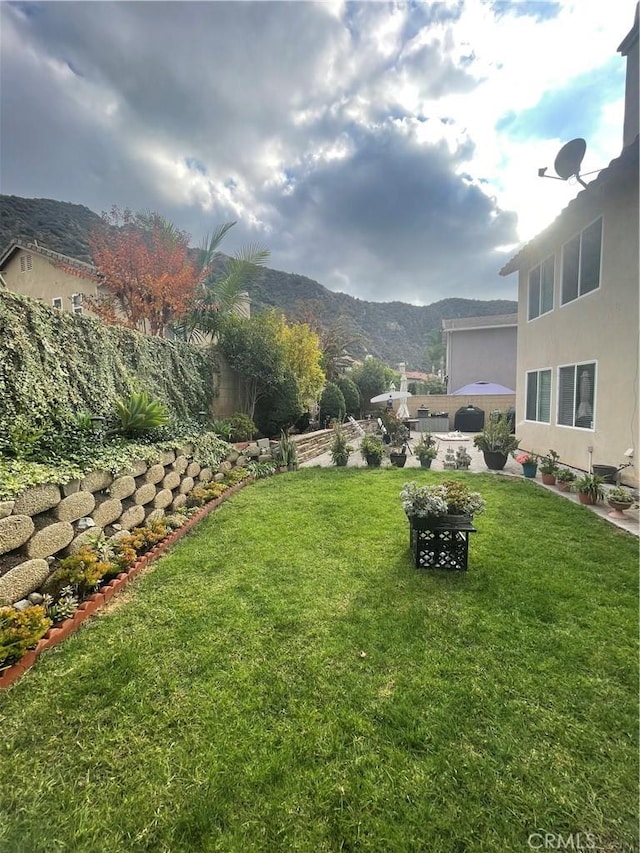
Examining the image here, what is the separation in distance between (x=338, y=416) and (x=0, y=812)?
1248 centimetres

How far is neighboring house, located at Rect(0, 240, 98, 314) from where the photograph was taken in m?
13.3

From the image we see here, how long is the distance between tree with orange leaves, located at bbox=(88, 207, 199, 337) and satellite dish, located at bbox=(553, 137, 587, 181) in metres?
9.20

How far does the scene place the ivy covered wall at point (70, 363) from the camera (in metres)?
3.78

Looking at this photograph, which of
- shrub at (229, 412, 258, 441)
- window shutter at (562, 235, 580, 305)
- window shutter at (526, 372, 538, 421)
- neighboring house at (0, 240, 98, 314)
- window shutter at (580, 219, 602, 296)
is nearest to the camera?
window shutter at (580, 219, 602, 296)

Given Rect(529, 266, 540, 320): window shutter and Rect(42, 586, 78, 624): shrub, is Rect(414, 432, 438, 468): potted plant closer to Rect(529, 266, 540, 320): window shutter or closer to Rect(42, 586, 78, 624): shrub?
Rect(529, 266, 540, 320): window shutter

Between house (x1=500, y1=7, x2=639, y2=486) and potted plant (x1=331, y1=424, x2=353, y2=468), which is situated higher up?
house (x1=500, y1=7, x2=639, y2=486)

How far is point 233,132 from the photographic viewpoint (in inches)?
357

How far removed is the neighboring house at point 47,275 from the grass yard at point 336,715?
47.2 ft

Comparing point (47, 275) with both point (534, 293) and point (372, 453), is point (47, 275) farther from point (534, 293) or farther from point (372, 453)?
point (534, 293)

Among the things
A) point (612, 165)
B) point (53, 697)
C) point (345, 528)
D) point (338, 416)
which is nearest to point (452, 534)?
point (345, 528)

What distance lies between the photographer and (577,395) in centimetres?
741

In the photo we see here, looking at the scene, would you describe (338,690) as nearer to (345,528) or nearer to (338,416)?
(345,528)

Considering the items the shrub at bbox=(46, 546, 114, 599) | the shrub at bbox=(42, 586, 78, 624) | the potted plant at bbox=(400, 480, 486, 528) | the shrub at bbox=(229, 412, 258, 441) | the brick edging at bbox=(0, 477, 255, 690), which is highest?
the shrub at bbox=(229, 412, 258, 441)
